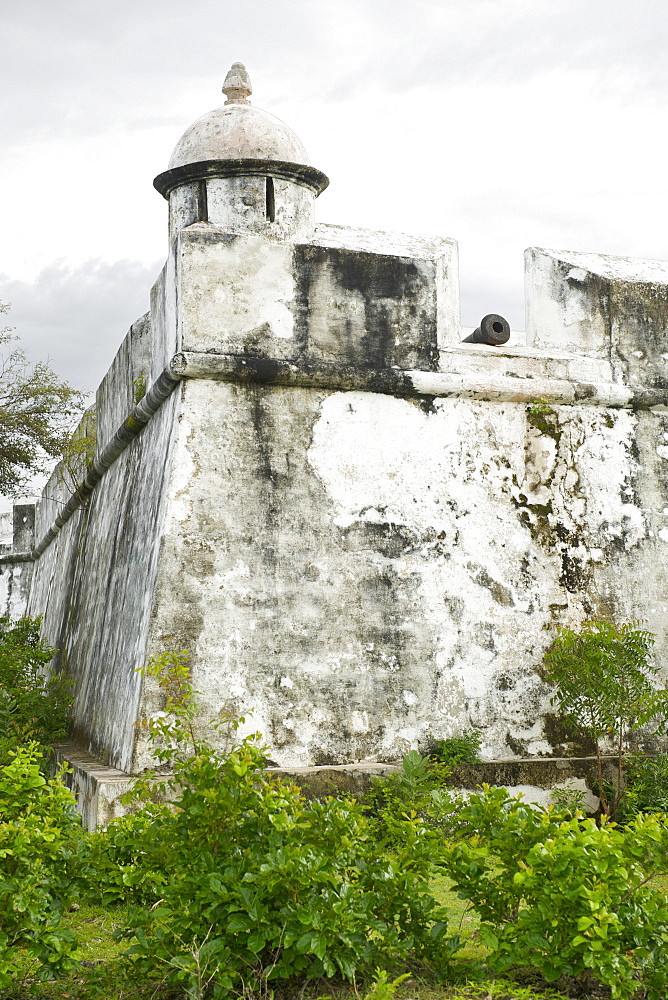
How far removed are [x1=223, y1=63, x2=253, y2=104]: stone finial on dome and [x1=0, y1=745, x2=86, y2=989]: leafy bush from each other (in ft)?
19.9

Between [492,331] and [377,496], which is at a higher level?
[492,331]

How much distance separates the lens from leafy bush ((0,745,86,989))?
279cm

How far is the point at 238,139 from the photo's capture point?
7059mm

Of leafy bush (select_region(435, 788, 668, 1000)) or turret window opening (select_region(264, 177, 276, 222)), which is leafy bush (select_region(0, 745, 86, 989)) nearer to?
leafy bush (select_region(435, 788, 668, 1000))

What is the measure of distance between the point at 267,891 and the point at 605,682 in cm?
302

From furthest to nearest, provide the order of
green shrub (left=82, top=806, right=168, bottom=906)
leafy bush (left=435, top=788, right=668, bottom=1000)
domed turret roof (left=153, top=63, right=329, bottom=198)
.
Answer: domed turret roof (left=153, top=63, right=329, bottom=198) < green shrub (left=82, top=806, right=168, bottom=906) < leafy bush (left=435, top=788, right=668, bottom=1000)

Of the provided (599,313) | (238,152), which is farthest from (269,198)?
(599,313)

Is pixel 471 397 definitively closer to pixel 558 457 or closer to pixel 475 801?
pixel 558 457

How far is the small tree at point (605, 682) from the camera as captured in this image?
5.35 metres

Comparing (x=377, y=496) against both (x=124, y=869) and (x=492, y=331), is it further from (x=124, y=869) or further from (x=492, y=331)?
(x=124, y=869)

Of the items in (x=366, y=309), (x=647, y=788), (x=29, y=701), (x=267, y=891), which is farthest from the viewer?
(x=29, y=701)

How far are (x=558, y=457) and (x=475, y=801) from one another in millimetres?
3712

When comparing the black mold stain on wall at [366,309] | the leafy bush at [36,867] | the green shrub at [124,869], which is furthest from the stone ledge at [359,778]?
the black mold stain on wall at [366,309]

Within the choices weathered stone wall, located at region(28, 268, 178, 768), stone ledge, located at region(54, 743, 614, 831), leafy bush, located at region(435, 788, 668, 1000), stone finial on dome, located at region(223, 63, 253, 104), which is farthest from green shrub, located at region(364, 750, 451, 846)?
stone finial on dome, located at region(223, 63, 253, 104)
